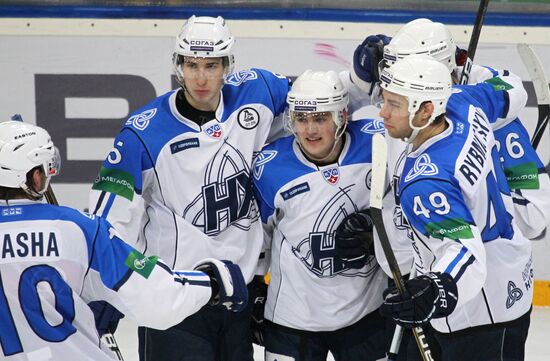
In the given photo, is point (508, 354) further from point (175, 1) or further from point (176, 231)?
point (175, 1)

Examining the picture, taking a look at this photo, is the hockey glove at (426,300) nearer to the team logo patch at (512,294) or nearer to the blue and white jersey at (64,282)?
the team logo patch at (512,294)

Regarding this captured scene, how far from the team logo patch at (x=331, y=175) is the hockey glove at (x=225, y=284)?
561mm

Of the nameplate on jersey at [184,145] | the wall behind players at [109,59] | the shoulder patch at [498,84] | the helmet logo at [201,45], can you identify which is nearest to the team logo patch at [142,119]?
the nameplate on jersey at [184,145]

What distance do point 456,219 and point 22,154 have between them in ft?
3.36

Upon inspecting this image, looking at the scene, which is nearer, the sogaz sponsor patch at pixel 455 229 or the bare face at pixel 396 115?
the sogaz sponsor patch at pixel 455 229

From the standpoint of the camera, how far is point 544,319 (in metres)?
5.11

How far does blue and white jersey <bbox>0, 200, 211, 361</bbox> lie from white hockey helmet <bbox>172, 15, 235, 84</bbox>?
880 mm

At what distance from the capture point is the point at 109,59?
5.26 meters

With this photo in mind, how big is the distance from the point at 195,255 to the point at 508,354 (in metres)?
Result: 0.95

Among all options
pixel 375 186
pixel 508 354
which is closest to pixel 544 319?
pixel 508 354

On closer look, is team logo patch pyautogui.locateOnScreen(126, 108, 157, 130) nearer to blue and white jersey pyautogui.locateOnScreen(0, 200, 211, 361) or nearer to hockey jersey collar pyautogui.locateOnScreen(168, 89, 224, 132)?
hockey jersey collar pyautogui.locateOnScreen(168, 89, 224, 132)

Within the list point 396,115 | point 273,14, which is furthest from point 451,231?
point 273,14

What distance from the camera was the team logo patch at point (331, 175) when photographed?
3395 millimetres

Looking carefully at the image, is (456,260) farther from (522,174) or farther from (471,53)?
(471,53)
